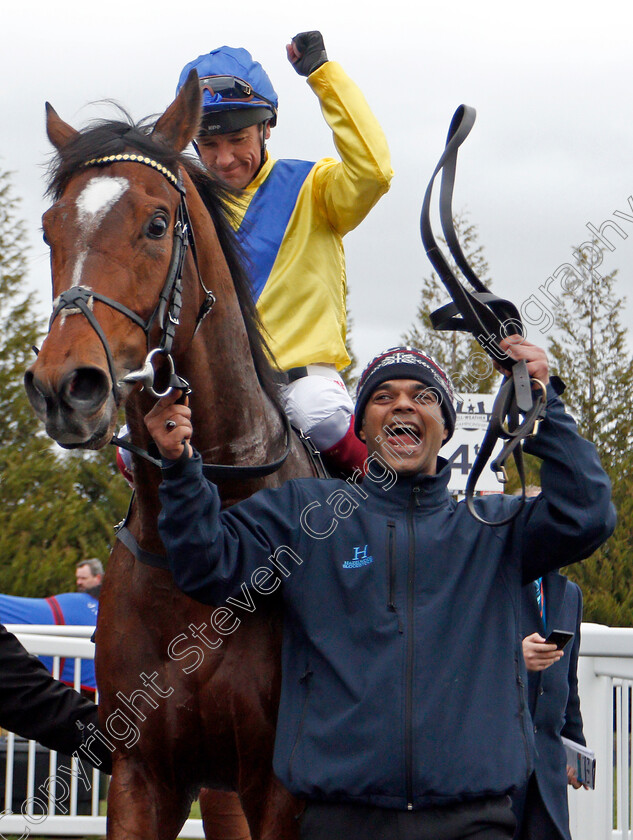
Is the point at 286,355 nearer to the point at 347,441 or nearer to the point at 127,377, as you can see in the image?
the point at 347,441

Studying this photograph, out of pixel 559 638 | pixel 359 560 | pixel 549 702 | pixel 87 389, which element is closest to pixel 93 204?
pixel 87 389

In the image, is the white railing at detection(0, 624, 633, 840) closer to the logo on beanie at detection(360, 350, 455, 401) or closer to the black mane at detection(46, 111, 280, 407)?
the logo on beanie at detection(360, 350, 455, 401)

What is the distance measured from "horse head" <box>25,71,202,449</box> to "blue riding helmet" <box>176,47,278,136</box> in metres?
0.66

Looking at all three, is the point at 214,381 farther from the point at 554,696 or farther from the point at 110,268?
the point at 554,696

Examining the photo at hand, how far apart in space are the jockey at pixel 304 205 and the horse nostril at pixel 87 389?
1109 mm

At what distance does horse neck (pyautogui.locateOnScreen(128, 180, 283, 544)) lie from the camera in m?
2.54

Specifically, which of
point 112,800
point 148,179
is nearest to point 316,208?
point 148,179

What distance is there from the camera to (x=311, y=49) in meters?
3.23

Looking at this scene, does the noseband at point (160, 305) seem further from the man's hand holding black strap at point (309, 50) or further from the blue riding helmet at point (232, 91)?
the man's hand holding black strap at point (309, 50)

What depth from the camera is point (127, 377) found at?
220 cm

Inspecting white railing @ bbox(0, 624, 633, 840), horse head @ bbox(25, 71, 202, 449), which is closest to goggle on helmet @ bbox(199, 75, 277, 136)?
horse head @ bbox(25, 71, 202, 449)

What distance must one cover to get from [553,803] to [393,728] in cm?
87

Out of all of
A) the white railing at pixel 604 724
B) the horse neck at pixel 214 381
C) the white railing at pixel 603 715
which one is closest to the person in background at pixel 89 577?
the white railing at pixel 604 724

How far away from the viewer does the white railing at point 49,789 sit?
5.07m
